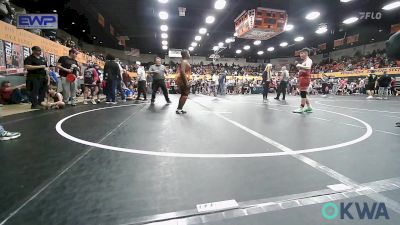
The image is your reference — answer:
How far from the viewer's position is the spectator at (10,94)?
8492 mm

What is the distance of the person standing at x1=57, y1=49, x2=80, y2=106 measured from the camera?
7.81 metres

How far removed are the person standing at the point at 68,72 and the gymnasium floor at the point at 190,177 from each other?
194 inches

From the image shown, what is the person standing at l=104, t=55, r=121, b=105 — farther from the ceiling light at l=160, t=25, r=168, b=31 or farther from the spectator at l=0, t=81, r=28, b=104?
the ceiling light at l=160, t=25, r=168, b=31

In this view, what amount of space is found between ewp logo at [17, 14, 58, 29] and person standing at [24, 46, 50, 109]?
10.8 feet

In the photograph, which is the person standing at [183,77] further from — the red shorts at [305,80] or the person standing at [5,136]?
the person standing at [5,136]

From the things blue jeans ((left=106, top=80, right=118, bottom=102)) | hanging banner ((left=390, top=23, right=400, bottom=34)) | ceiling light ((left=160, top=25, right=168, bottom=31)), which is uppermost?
hanging banner ((left=390, top=23, right=400, bottom=34))

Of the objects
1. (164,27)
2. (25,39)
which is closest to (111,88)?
(25,39)

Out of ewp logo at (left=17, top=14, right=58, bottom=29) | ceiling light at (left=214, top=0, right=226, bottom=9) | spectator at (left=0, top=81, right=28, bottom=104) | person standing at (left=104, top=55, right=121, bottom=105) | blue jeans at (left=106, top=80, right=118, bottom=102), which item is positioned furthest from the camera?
ceiling light at (left=214, top=0, right=226, bottom=9)

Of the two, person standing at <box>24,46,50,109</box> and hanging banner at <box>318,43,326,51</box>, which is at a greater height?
hanging banner at <box>318,43,326,51</box>

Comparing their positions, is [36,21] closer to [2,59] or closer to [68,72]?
[2,59]

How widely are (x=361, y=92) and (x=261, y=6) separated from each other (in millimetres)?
16501

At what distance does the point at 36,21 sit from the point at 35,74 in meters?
3.78

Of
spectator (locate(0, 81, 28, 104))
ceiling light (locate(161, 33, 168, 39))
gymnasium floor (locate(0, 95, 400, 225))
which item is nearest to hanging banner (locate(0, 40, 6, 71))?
spectator (locate(0, 81, 28, 104))

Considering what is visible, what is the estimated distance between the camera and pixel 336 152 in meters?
2.67
